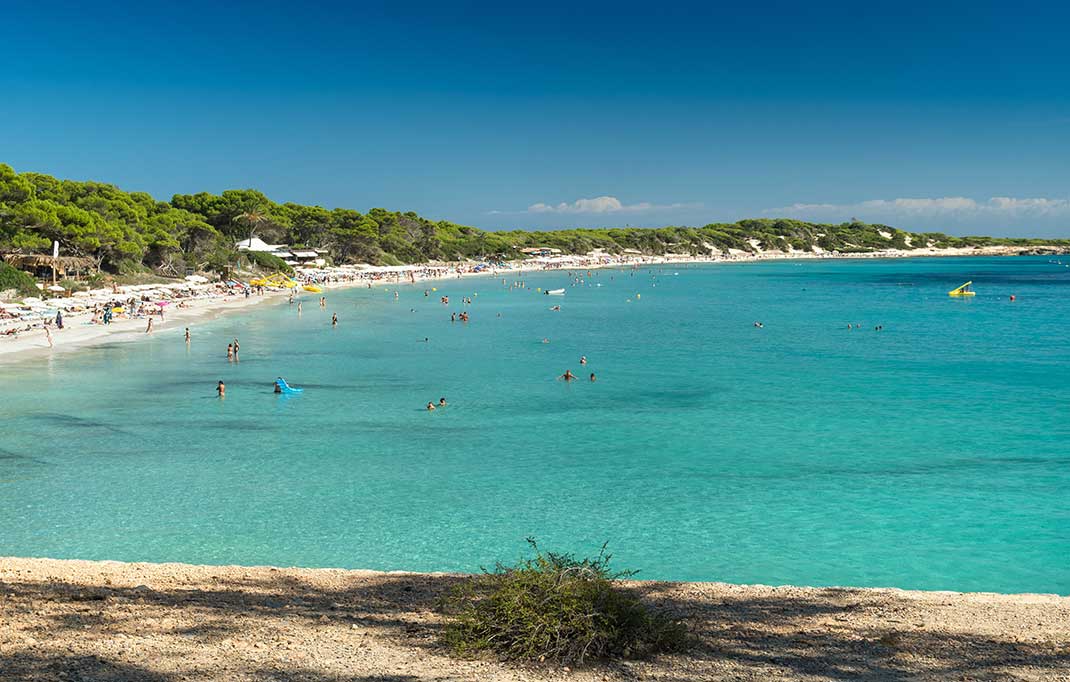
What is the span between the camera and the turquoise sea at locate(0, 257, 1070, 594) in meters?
14.0

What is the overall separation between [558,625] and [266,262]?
8681cm

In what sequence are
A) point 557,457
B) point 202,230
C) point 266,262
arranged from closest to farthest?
point 557,457 < point 202,230 < point 266,262

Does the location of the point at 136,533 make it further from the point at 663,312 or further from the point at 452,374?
the point at 663,312

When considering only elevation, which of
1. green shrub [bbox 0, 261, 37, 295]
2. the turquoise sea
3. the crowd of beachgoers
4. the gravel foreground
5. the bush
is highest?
green shrub [bbox 0, 261, 37, 295]

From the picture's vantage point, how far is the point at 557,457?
20.2 m

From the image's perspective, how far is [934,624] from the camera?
28.4 ft

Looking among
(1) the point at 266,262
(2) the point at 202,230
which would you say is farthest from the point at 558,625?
(2) the point at 202,230

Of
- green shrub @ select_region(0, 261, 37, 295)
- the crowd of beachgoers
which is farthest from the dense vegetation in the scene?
green shrub @ select_region(0, 261, 37, 295)

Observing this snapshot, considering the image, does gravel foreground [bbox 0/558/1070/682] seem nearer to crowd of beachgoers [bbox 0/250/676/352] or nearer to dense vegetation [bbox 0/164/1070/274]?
crowd of beachgoers [bbox 0/250/676/352]

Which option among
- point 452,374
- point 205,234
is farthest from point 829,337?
point 205,234

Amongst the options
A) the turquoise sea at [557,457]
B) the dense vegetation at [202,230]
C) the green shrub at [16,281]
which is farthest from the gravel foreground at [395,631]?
the dense vegetation at [202,230]

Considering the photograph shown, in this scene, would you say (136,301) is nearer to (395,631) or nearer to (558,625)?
(395,631)

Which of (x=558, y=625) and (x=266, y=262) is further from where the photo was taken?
(x=266, y=262)

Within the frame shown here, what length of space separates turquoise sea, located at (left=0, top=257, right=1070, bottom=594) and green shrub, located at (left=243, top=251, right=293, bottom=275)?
157 ft
